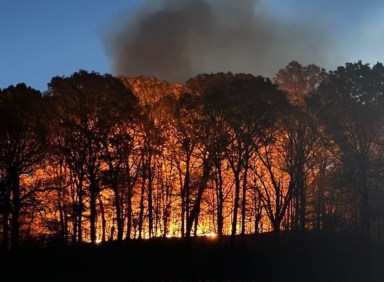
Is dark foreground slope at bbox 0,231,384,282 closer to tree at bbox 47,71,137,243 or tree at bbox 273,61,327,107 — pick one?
tree at bbox 47,71,137,243

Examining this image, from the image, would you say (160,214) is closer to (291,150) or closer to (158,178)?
(158,178)

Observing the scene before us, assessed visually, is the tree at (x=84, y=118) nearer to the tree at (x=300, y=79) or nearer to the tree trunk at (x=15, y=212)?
the tree trunk at (x=15, y=212)

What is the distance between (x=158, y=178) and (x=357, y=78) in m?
23.7

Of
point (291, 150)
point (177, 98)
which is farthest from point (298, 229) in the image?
point (177, 98)

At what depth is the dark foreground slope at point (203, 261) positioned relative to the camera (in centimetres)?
3959

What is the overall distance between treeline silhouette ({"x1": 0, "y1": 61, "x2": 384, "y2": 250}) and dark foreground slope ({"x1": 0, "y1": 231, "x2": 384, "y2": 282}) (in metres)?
2.19

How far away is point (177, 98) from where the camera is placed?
171 feet

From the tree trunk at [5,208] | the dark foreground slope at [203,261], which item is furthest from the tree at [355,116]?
the tree trunk at [5,208]

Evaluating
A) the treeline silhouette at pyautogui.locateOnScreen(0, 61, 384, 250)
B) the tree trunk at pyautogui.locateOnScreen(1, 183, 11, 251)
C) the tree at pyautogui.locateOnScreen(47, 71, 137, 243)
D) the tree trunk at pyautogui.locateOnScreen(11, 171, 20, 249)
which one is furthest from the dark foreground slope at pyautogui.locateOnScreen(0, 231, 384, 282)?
the tree at pyautogui.locateOnScreen(47, 71, 137, 243)

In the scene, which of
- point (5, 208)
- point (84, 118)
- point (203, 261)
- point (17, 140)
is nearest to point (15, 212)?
point (5, 208)

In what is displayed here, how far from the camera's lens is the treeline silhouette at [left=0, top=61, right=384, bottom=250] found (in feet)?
147

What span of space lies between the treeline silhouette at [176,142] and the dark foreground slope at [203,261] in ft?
7.18

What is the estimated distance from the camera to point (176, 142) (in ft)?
171

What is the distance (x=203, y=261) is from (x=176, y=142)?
1277 centimetres
